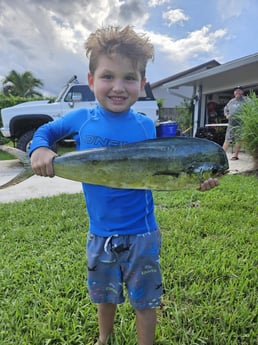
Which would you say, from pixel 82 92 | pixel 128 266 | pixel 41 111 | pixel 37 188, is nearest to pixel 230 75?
pixel 82 92

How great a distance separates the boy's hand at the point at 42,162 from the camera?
122cm

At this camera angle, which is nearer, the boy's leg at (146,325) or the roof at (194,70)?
the boy's leg at (146,325)

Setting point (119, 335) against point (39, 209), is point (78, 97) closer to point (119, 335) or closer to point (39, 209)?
point (39, 209)

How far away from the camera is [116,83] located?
1.33 meters

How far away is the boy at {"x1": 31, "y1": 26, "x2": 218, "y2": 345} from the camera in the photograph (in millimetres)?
1356

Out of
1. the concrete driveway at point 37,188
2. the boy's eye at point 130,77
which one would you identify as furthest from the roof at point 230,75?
the boy's eye at point 130,77

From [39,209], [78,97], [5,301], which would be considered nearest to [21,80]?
[78,97]

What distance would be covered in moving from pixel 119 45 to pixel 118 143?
1.47 feet

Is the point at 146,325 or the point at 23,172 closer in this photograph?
the point at 23,172

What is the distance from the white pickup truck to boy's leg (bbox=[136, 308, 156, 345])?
23.7ft

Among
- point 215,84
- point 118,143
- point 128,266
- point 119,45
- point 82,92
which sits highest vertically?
point 215,84

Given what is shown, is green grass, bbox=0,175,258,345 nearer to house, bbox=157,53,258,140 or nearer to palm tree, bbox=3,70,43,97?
house, bbox=157,53,258,140

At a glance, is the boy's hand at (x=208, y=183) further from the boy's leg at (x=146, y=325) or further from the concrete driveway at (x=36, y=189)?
the concrete driveway at (x=36, y=189)

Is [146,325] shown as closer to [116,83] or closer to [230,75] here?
[116,83]
